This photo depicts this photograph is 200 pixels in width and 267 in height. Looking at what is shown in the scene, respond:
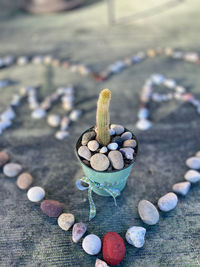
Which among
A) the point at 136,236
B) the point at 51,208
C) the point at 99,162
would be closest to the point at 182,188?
the point at 136,236

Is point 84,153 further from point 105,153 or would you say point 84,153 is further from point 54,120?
point 54,120

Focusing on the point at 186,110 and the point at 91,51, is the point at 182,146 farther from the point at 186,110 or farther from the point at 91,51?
the point at 91,51

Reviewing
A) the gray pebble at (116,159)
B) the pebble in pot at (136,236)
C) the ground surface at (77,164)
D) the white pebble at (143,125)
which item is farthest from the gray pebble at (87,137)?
the white pebble at (143,125)

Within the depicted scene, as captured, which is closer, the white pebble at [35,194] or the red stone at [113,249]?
the red stone at [113,249]

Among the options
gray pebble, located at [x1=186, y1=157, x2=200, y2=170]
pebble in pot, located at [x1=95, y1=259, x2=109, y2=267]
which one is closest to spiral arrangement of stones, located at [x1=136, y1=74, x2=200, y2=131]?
gray pebble, located at [x1=186, y1=157, x2=200, y2=170]

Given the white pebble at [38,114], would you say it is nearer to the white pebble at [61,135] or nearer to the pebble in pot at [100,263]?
the white pebble at [61,135]
